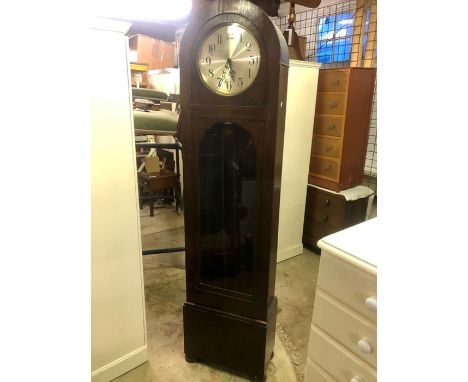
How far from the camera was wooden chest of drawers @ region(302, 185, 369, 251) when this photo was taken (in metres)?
2.16

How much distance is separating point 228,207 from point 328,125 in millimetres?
1231

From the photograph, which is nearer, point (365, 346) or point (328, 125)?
point (365, 346)

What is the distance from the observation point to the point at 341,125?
2068 mm

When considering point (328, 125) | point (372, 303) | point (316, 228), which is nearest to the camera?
point (372, 303)

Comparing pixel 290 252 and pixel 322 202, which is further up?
pixel 322 202

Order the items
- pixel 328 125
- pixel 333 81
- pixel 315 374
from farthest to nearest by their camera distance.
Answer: pixel 328 125 < pixel 333 81 < pixel 315 374

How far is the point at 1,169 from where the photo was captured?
0.23 metres

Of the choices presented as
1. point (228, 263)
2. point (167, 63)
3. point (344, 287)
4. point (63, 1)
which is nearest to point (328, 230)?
point (228, 263)

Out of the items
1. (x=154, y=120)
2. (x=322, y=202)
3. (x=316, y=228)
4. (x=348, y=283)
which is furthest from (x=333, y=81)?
(x=348, y=283)

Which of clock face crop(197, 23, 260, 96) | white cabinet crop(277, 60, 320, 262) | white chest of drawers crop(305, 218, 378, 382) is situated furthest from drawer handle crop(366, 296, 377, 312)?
white cabinet crop(277, 60, 320, 262)

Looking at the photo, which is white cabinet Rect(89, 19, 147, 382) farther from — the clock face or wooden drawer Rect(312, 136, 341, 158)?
wooden drawer Rect(312, 136, 341, 158)

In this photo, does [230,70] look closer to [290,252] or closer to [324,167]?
[324,167]
